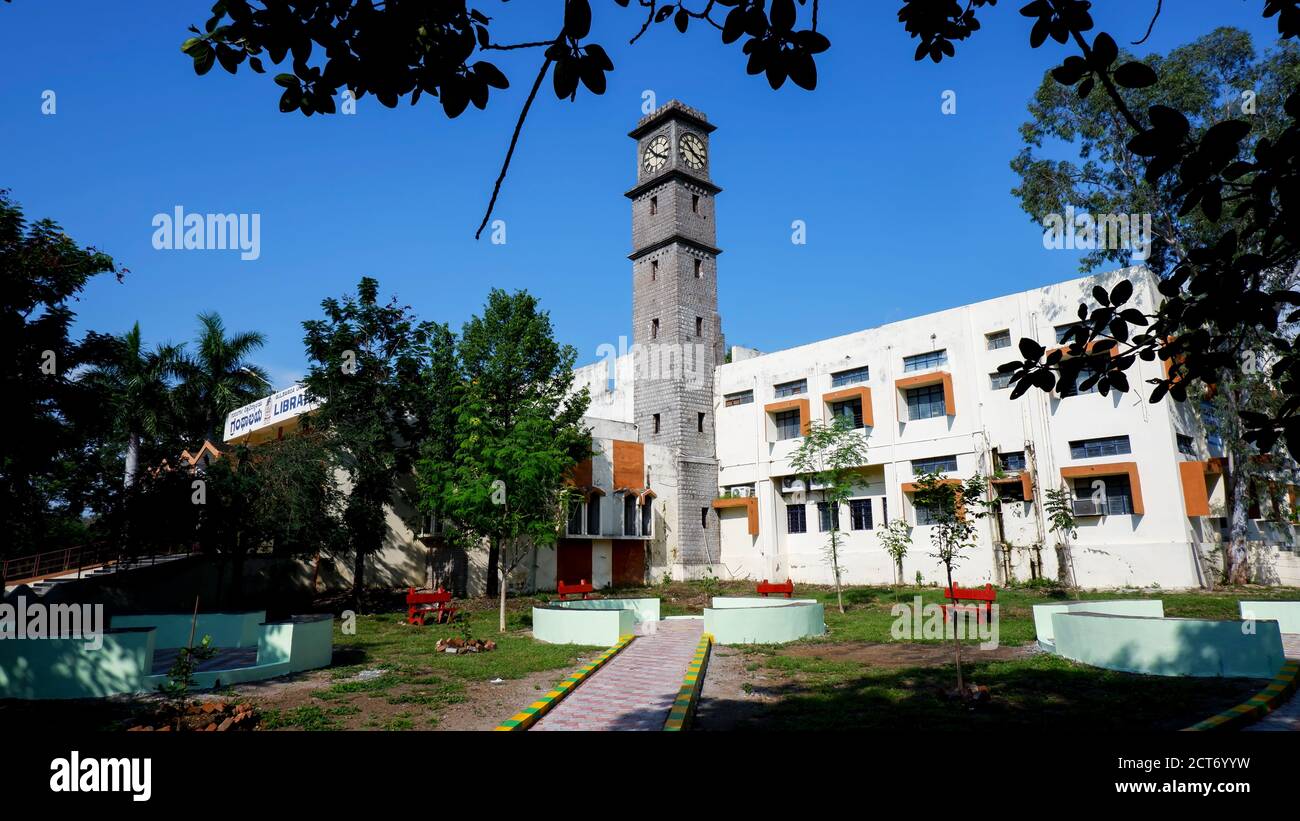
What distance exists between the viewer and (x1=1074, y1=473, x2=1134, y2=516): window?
2556 centimetres

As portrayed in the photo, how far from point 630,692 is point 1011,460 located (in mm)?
23082

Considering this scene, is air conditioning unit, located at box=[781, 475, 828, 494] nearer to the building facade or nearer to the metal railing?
the building facade

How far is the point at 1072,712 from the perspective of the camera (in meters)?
8.27

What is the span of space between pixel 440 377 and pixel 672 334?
12648 mm

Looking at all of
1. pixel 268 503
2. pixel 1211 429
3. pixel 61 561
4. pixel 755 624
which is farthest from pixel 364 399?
pixel 1211 429

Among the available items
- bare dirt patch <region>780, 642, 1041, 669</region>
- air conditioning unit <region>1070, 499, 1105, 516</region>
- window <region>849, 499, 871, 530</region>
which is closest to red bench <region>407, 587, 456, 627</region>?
bare dirt patch <region>780, 642, 1041, 669</region>

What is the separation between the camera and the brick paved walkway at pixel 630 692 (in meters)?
8.41

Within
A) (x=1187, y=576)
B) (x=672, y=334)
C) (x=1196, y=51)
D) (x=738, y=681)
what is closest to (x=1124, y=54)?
(x=1196, y=51)

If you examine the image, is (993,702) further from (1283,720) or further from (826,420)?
(826,420)

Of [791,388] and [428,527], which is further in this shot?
[791,388]

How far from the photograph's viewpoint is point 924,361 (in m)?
30.9

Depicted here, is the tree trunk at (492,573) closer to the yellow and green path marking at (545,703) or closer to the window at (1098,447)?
the yellow and green path marking at (545,703)

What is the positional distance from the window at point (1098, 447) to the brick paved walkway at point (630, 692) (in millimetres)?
18538
